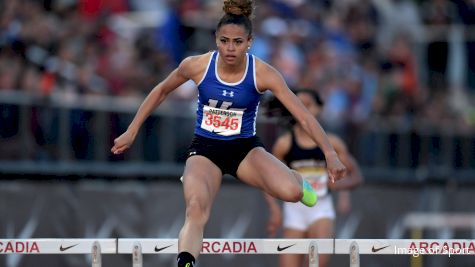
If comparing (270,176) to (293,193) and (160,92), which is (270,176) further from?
(160,92)

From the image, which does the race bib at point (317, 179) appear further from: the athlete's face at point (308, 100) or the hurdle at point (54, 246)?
the hurdle at point (54, 246)

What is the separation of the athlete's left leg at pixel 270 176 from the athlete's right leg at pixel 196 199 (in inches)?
9.0

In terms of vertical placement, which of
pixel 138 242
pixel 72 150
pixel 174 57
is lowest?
pixel 138 242

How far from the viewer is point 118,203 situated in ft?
48.2

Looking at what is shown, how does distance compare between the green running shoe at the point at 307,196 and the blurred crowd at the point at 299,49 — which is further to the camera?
the blurred crowd at the point at 299,49

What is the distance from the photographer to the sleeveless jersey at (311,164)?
508 inches

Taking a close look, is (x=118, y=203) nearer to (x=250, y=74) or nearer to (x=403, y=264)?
(x=403, y=264)

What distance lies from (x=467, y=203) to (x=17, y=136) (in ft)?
18.5

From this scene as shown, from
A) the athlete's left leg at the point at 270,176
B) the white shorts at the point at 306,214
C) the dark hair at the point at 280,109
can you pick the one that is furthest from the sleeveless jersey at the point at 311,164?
the athlete's left leg at the point at 270,176

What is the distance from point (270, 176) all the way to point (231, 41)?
1.05 meters

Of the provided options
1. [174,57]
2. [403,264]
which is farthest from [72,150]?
[403,264]

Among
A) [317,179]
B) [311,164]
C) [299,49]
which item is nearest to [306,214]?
[317,179]

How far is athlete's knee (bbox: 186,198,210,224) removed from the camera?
9906 mm

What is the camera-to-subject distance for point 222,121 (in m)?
10.4
